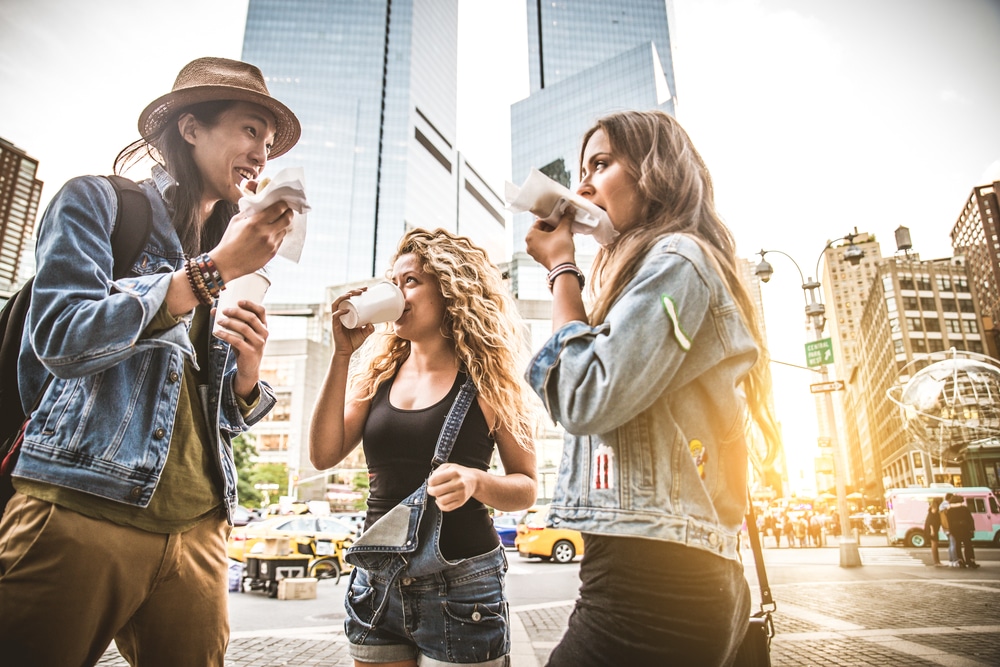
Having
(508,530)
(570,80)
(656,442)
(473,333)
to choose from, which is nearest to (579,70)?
(570,80)

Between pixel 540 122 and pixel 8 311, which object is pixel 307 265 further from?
pixel 8 311

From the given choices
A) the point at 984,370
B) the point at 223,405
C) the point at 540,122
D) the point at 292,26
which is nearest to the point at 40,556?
the point at 223,405

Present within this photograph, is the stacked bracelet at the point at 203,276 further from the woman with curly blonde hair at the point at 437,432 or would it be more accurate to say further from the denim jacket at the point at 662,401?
the denim jacket at the point at 662,401

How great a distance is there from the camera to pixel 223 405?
1.93 meters

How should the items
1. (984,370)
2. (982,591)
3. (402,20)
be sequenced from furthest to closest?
(402,20) → (984,370) → (982,591)

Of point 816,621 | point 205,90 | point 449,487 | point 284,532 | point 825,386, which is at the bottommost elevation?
point 816,621

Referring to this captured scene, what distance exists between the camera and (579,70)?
11756cm

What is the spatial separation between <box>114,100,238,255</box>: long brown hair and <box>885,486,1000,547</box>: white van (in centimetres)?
2437

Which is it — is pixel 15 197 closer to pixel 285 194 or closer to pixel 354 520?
pixel 285 194

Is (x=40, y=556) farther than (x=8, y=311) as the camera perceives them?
No

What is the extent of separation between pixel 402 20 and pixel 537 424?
145 m

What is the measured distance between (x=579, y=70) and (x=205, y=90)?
5100 inches

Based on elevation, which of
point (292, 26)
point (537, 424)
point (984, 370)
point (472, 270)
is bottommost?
point (537, 424)

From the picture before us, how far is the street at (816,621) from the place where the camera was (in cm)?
550
